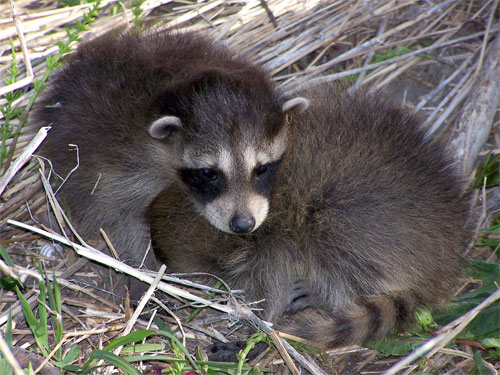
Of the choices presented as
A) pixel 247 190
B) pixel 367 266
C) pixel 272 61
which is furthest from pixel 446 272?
pixel 272 61

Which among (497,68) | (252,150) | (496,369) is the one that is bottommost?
(496,369)

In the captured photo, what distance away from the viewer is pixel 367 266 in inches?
119

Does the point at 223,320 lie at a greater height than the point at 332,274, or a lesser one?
lesser

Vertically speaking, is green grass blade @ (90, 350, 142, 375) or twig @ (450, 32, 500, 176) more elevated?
green grass blade @ (90, 350, 142, 375)

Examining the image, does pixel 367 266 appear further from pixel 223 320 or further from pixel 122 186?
Result: pixel 122 186

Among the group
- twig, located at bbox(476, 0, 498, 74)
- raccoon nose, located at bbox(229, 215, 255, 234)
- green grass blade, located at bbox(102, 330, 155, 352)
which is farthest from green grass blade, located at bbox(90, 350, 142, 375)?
twig, located at bbox(476, 0, 498, 74)

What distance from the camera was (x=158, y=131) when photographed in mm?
3049

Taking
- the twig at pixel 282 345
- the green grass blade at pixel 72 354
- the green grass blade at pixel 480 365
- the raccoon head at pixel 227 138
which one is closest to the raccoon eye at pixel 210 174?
the raccoon head at pixel 227 138

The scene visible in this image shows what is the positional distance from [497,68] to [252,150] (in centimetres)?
195

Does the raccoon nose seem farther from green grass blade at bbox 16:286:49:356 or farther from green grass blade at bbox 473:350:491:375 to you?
green grass blade at bbox 473:350:491:375

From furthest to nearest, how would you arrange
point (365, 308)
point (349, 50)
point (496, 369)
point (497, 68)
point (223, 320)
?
point (349, 50), point (497, 68), point (223, 320), point (365, 308), point (496, 369)

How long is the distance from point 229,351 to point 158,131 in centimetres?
112

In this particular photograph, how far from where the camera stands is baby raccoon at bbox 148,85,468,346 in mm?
2943

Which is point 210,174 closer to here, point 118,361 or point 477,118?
point 118,361
